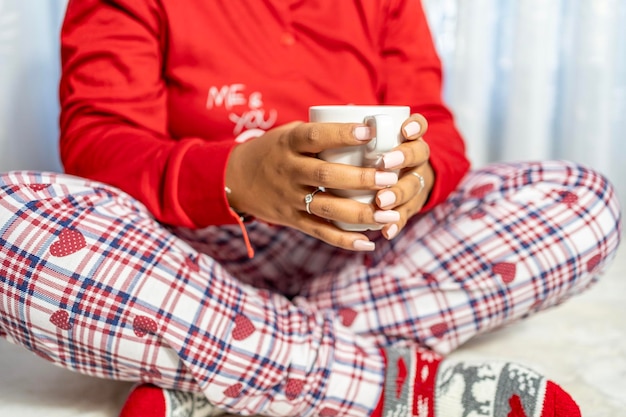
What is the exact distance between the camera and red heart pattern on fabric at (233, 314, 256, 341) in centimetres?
64

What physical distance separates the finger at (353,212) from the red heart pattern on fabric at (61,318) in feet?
0.82

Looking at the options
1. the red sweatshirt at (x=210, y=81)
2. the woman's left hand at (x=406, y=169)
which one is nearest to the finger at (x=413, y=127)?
the woman's left hand at (x=406, y=169)

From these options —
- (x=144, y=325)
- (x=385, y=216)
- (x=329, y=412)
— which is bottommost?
(x=329, y=412)

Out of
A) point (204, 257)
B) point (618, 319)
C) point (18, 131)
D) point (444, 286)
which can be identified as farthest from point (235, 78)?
point (618, 319)

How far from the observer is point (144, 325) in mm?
609

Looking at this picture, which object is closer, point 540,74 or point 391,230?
point 391,230

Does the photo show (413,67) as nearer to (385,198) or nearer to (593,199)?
(593,199)

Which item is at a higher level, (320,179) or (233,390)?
(320,179)

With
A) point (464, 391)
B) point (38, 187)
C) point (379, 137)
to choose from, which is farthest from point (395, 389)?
point (38, 187)

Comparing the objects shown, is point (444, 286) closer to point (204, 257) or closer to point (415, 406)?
point (415, 406)

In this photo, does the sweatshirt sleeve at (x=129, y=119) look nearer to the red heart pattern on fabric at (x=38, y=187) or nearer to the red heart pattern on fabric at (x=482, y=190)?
the red heart pattern on fabric at (x=38, y=187)

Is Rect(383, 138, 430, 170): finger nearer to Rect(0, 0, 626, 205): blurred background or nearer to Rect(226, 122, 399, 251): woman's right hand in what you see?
Rect(226, 122, 399, 251): woman's right hand

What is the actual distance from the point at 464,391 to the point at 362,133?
29 cm

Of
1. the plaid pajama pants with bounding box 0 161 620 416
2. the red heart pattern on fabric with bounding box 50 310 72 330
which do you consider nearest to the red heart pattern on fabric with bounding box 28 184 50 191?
the plaid pajama pants with bounding box 0 161 620 416
